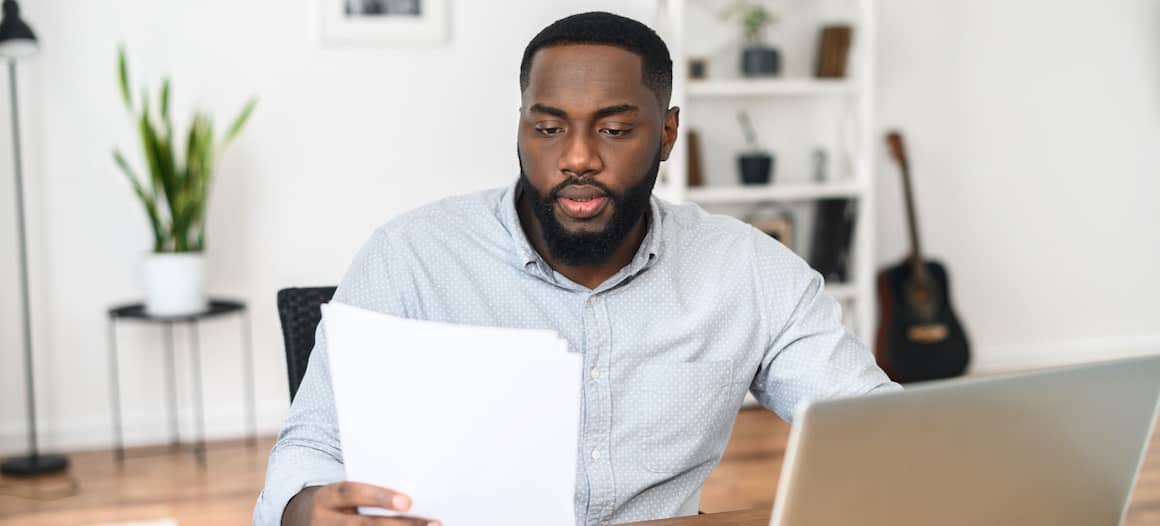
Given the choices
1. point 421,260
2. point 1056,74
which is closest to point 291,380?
point 421,260

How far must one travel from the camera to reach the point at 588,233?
4.50 ft

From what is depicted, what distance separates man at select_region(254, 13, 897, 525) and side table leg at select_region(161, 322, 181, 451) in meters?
2.59

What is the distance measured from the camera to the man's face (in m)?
1.34

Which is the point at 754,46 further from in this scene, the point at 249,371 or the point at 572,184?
the point at 572,184

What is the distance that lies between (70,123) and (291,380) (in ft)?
8.49

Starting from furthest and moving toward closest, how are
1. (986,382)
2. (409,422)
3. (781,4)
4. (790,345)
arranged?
1. (781,4)
2. (790,345)
3. (409,422)
4. (986,382)

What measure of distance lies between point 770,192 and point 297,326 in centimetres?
306

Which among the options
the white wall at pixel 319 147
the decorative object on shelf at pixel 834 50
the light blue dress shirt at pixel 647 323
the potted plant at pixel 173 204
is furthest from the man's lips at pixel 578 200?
the decorative object on shelf at pixel 834 50

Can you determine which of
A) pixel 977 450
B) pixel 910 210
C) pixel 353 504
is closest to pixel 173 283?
pixel 910 210

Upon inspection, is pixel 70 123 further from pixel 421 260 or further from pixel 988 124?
pixel 988 124

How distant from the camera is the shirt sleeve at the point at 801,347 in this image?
4.61 feet

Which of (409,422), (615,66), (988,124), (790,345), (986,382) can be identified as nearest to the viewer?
(986,382)

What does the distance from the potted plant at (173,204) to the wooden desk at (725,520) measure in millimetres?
2669

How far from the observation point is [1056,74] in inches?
194
